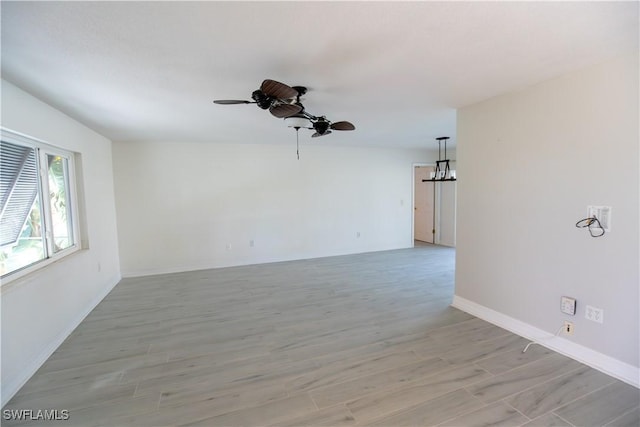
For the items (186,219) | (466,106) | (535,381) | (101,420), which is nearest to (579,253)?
(535,381)

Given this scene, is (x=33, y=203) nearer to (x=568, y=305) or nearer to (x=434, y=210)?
(x=568, y=305)

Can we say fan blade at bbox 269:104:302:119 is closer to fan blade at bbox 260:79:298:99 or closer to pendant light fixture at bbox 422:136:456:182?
fan blade at bbox 260:79:298:99

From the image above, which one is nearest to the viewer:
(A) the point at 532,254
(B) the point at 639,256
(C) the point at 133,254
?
(B) the point at 639,256

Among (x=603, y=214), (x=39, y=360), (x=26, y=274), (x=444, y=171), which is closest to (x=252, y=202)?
(x=26, y=274)

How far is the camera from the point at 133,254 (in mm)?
5203

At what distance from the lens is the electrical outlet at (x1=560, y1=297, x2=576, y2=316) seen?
97.4 inches

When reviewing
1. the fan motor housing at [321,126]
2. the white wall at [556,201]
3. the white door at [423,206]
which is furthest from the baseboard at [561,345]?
the white door at [423,206]


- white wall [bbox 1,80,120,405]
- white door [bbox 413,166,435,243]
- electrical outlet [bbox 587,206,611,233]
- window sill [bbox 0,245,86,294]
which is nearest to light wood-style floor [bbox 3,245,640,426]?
white wall [bbox 1,80,120,405]

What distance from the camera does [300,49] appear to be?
1.94 m

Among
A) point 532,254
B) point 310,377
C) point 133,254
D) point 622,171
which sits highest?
point 622,171

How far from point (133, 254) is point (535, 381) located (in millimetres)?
5709

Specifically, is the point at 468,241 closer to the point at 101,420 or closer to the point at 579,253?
the point at 579,253

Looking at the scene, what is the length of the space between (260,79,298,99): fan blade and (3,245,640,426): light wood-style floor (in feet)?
6.91

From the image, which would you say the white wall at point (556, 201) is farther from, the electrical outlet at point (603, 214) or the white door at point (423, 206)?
the white door at point (423, 206)
